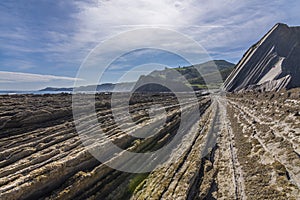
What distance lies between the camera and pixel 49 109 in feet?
110

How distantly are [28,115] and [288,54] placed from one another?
99116 mm

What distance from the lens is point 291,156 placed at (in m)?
Answer: 19.3

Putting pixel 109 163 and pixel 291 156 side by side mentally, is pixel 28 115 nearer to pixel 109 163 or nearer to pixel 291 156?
pixel 109 163

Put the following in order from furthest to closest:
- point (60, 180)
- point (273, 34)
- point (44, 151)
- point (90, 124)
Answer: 1. point (273, 34)
2. point (90, 124)
3. point (44, 151)
4. point (60, 180)

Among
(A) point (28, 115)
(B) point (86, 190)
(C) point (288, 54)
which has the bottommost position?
(B) point (86, 190)

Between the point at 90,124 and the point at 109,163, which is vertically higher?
the point at 90,124

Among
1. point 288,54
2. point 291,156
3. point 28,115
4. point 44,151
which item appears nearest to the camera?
point 291,156

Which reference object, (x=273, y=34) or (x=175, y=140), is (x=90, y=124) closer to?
(x=175, y=140)

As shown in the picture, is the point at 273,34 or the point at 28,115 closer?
the point at 28,115

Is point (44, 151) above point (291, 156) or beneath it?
above

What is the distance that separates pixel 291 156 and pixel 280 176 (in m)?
3.63

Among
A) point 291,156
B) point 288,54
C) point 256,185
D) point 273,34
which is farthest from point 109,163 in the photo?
point 273,34

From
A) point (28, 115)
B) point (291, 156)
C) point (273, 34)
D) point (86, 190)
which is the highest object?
point (273, 34)

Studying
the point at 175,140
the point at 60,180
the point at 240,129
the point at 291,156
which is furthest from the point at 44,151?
the point at 240,129
